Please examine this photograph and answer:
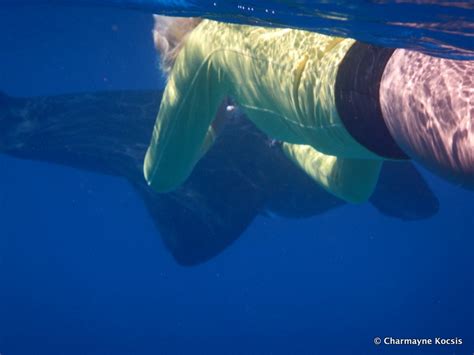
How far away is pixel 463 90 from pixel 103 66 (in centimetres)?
1819

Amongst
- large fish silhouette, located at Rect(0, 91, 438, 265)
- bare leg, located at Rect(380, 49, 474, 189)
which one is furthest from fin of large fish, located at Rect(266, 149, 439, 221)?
bare leg, located at Rect(380, 49, 474, 189)

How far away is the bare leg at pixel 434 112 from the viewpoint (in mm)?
1746

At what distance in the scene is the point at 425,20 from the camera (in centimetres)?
317

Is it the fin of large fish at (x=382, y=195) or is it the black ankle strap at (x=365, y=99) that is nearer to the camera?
the black ankle strap at (x=365, y=99)

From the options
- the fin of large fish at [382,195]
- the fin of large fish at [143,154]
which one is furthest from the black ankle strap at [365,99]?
the fin of large fish at [143,154]

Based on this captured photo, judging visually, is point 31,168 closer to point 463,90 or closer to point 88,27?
point 88,27

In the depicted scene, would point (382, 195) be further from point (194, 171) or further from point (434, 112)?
point (434, 112)

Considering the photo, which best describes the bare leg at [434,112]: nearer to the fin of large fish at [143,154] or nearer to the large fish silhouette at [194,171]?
the large fish silhouette at [194,171]

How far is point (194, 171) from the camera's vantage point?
905 centimetres

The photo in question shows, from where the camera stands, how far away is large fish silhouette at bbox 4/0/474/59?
3.05 meters

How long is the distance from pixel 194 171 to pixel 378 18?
618 cm

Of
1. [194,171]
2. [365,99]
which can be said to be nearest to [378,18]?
[365,99]

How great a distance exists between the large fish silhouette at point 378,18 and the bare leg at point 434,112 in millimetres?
1129

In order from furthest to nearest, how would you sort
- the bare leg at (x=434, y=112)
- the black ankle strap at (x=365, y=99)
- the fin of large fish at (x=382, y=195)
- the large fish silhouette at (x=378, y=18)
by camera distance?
the fin of large fish at (x=382, y=195) → the large fish silhouette at (x=378, y=18) → the black ankle strap at (x=365, y=99) → the bare leg at (x=434, y=112)
